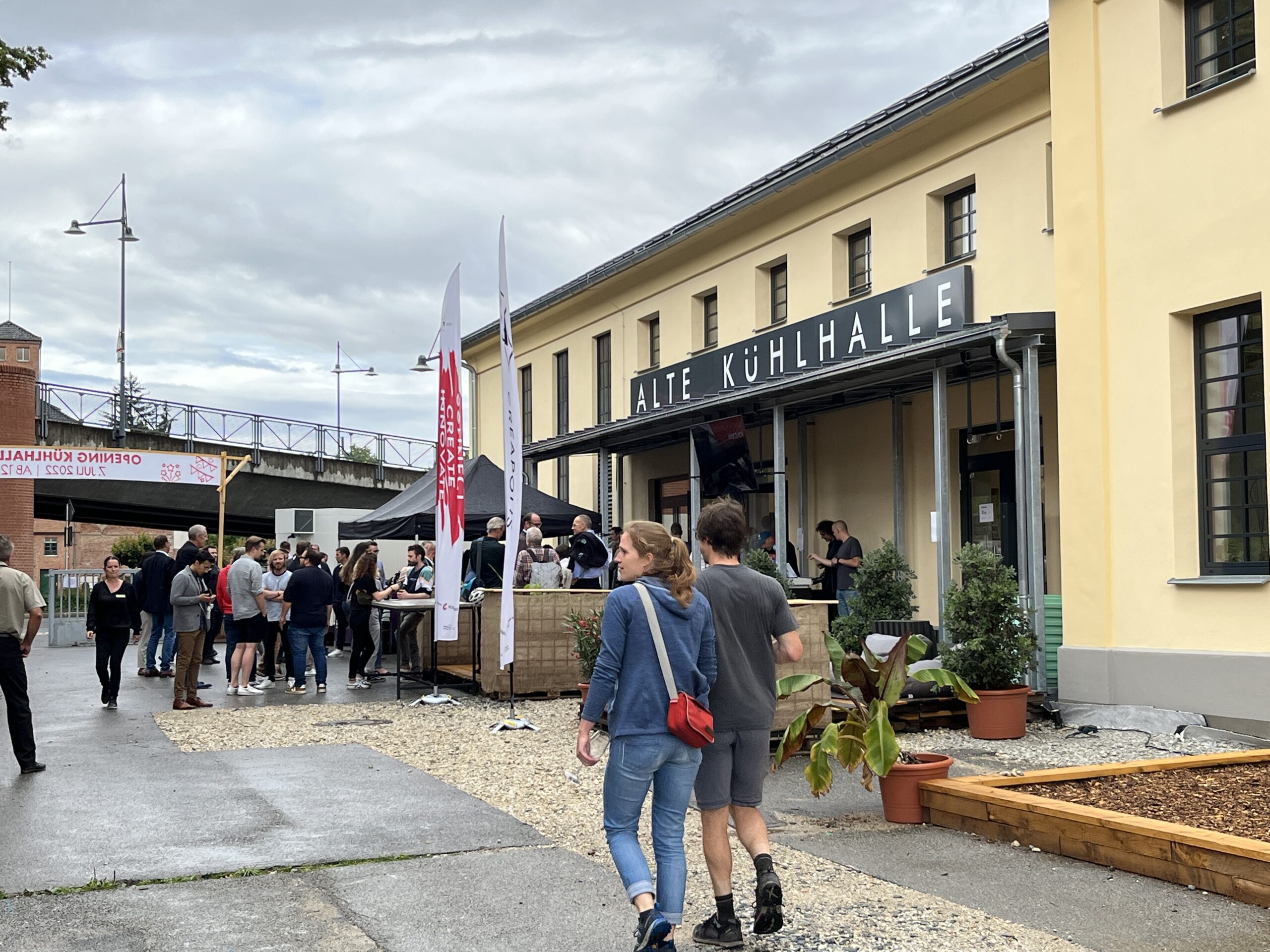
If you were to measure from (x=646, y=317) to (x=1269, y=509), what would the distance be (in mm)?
15434

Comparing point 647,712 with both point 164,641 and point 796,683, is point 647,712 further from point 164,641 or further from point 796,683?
point 164,641

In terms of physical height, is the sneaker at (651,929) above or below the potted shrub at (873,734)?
below

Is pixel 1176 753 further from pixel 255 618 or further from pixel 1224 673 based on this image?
pixel 255 618

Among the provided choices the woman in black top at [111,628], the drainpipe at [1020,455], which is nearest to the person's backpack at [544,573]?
the woman in black top at [111,628]

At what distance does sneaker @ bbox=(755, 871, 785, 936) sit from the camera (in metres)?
4.92

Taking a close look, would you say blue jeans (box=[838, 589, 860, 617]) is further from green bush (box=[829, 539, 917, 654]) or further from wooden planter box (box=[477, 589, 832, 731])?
wooden planter box (box=[477, 589, 832, 731])

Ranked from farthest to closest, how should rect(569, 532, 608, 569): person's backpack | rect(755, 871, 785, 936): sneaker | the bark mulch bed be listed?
rect(569, 532, 608, 569): person's backpack → the bark mulch bed → rect(755, 871, 785, 936): sneaker

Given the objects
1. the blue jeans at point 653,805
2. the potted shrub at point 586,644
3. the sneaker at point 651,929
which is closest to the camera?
the sneaker at point 651,929

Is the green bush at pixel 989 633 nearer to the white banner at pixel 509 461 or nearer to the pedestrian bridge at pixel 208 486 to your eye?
the white banner at pixel 509 461

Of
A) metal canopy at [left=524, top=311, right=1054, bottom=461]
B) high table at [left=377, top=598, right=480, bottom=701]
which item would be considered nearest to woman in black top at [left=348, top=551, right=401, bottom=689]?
high table at [left=377, top=598, right=480, bottom=701]

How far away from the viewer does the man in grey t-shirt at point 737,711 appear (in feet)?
16.4

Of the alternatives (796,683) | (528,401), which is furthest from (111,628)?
(528,401)

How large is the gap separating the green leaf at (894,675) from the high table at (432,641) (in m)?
6.85

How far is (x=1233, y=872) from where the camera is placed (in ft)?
18.1
